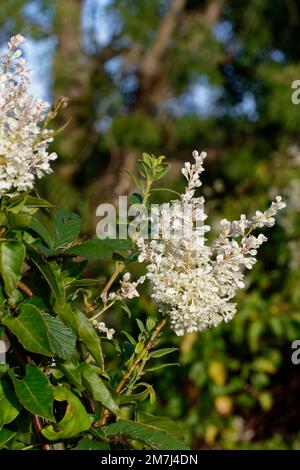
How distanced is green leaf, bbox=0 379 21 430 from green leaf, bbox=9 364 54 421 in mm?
41

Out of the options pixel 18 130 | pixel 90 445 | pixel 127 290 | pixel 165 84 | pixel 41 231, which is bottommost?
pixel 90 445

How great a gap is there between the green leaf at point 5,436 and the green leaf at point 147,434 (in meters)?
0.16

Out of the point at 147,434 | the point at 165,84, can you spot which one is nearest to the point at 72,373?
the point at 147,434

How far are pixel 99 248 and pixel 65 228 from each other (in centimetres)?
9

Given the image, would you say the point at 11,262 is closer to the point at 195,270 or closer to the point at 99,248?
the point at 99,248

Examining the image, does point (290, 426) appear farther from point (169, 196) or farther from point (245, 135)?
point (245, 135)

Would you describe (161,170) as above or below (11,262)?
above

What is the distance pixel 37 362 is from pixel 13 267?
206mm

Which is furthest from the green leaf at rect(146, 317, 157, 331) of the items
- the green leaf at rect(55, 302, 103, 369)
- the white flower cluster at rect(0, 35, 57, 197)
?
the white flower cluster at rect(0, 35, 57, 197)

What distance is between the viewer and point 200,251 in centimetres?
124

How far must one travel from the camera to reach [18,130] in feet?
3.84

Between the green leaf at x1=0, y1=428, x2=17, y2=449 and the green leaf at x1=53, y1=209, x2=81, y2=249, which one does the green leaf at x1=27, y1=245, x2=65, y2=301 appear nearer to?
the green leaf at x1=53, y1=209, x2=81, y2=249

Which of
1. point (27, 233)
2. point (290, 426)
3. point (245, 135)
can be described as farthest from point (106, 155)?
point (27, 233)
